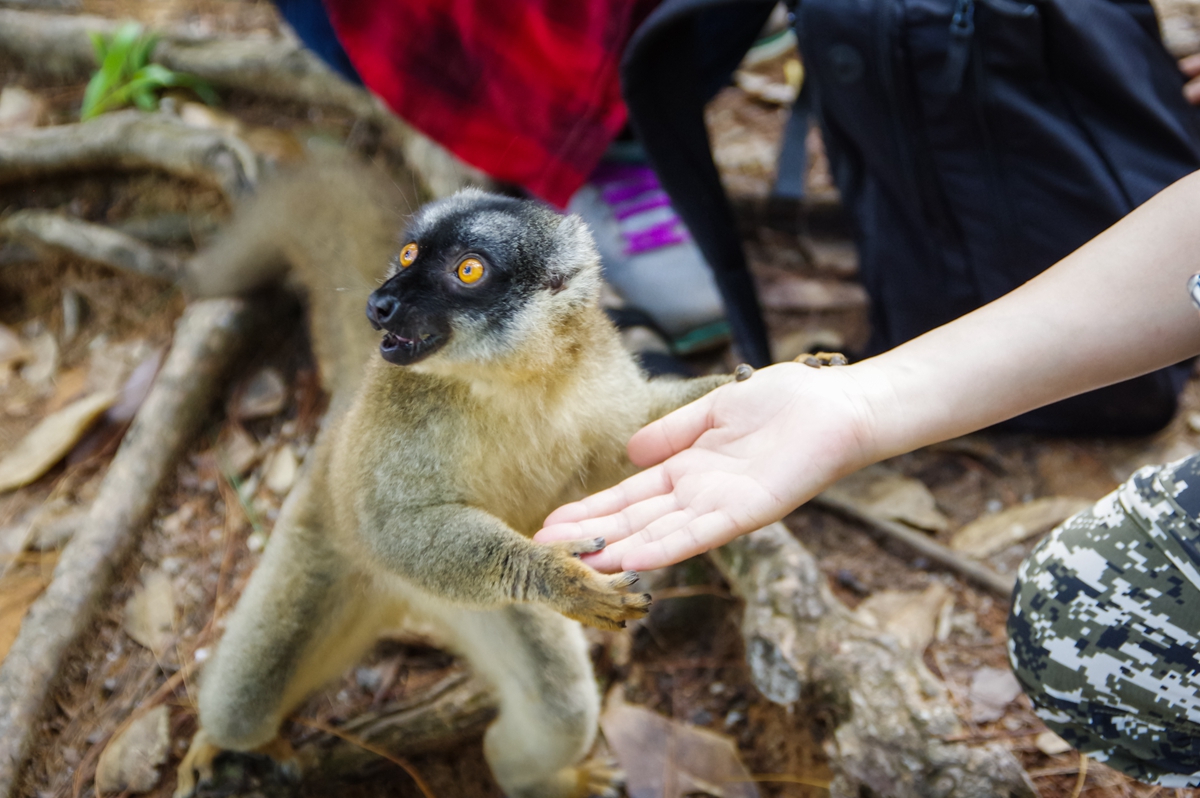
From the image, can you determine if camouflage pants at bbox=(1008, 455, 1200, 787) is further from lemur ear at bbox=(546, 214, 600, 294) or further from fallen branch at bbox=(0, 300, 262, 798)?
fallen branch at bbox=(0, 300, 262, 798)

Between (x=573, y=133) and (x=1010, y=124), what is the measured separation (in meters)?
1.75

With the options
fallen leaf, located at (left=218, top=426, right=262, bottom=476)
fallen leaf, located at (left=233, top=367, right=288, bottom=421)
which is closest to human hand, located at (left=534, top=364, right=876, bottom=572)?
fallen leaf, located at (left=218, top=426, right=262, bottom=476)

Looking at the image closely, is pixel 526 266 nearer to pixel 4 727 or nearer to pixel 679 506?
pixel 679 506

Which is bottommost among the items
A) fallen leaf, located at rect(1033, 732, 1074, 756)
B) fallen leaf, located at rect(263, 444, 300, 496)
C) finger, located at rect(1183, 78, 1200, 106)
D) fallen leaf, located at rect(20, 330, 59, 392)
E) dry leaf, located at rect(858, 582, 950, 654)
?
fallen leaf, located at rect(263, 444, 300, 496)

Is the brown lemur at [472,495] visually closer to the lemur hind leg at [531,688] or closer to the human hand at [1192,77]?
the lemur hind leg at [531,688]

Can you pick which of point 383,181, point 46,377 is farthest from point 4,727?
point 383,181

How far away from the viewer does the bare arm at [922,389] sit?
1893 mm

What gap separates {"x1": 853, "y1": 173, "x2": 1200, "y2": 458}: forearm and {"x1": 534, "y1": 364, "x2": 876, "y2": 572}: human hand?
0.10 metres

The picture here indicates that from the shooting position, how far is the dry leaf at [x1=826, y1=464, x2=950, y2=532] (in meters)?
3.23

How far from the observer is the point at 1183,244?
6.13ft

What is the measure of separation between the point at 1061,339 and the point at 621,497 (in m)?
1.11

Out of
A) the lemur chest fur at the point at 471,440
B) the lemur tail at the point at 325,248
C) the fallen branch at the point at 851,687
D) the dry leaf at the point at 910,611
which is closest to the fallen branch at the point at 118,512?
the lemur tail at the point at 325,248

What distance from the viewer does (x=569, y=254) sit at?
237cm

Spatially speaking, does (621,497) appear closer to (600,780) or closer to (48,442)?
(600,780)
